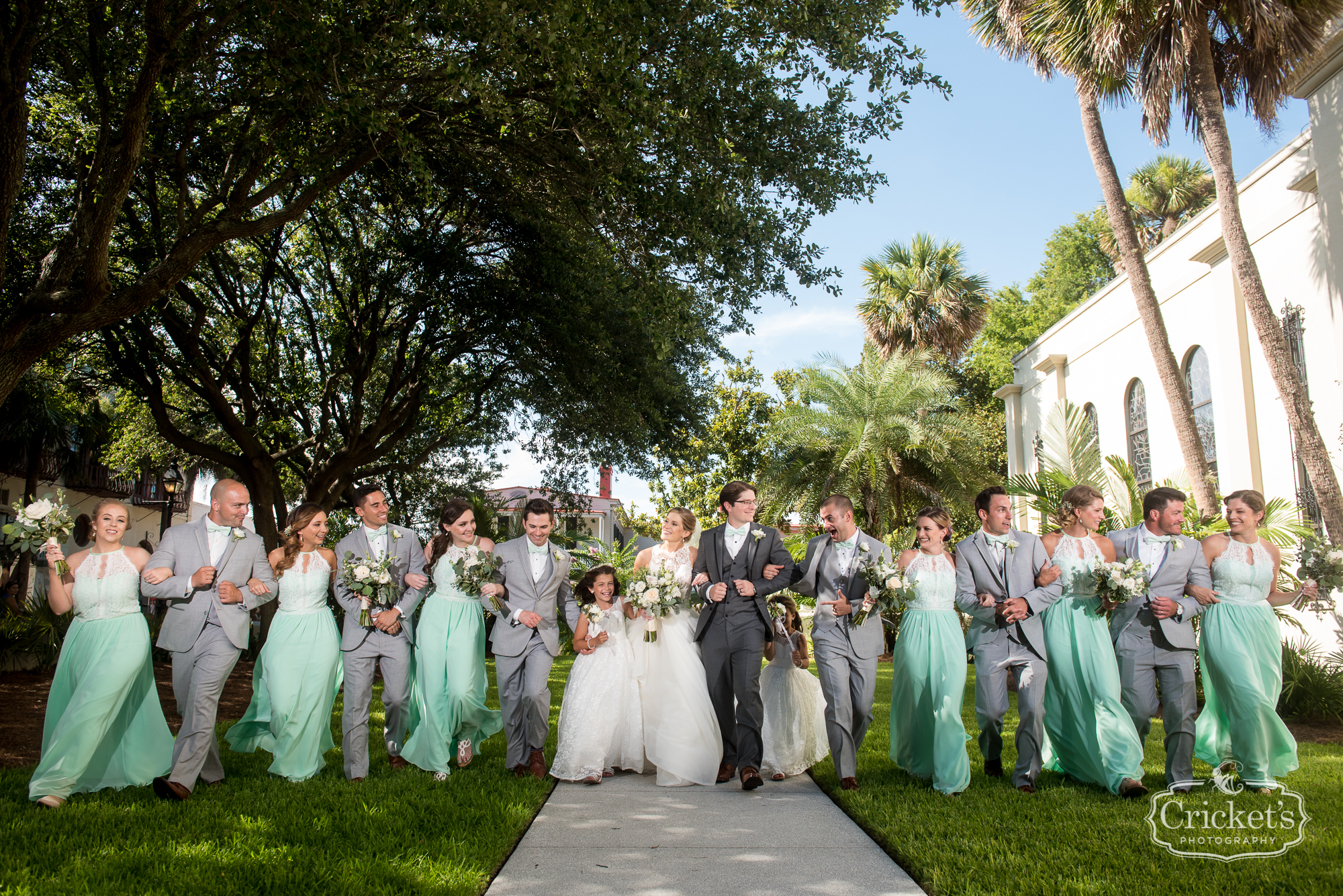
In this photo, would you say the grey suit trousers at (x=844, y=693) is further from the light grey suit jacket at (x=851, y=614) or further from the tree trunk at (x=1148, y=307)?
the tree trunk at (x=1148, y=307)

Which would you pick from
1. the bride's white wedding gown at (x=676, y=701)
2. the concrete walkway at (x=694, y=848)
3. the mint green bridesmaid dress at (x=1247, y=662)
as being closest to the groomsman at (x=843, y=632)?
the concrete walkway at (x=694, y=848)

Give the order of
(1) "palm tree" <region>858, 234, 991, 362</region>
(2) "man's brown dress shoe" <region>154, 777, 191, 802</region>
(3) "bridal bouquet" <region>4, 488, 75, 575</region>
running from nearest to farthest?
(2) "man's brown dress shoe" <region>154, 777, 191, 802</region>
(3) "bridal bouquet" <region>4, 488, 75, 575</region>
(1) "palm tree" <region>858, 234, 991, 362</region>

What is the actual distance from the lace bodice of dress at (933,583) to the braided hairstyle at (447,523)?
3673mm

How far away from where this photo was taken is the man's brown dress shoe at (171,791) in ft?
21.0

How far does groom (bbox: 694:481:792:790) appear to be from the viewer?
7.33 metres

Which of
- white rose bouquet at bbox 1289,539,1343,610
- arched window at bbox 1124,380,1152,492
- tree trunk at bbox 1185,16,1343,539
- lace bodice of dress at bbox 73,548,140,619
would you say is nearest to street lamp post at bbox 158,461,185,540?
lace bodice of dress at bbox 73,548,140,619

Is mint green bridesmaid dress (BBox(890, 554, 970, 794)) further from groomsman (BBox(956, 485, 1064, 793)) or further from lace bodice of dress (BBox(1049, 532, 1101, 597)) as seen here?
lace bodice of dress (BBox(1049, 532, 1101, 597))

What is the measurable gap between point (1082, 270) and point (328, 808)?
44.6m

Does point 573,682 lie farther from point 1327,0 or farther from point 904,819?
point 1327,0

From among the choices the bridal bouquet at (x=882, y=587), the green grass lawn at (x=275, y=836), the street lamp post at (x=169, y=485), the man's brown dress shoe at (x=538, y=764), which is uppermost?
the street lamp post at (x=169, y=485)

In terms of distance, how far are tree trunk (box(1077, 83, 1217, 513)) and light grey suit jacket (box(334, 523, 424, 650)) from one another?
1102cm

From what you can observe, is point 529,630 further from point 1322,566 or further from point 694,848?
point 1322,566

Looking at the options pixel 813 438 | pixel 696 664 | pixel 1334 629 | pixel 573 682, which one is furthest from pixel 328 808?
pixel 813 438

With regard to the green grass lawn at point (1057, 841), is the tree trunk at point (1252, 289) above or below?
above
